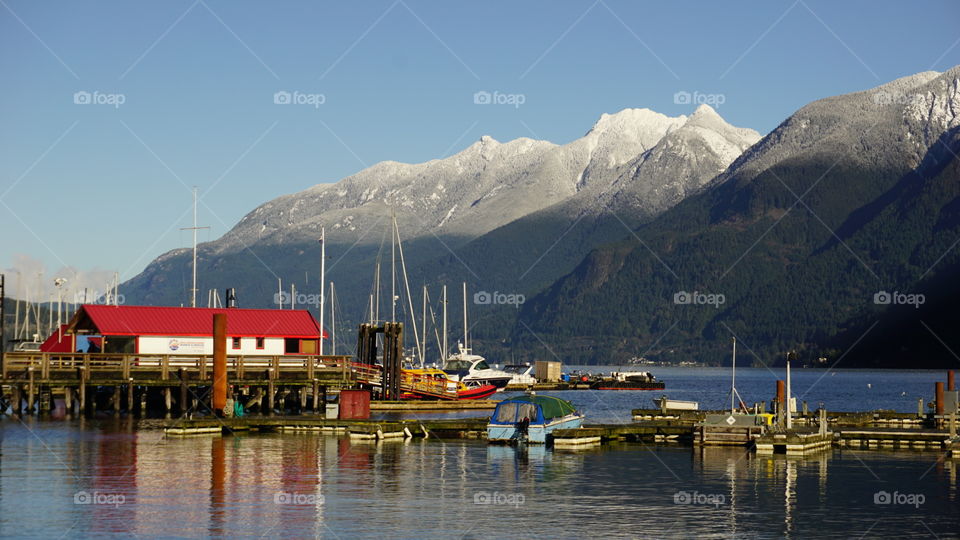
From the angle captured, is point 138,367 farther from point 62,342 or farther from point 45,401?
point 62,342

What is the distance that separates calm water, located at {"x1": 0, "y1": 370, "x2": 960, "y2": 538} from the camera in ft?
132

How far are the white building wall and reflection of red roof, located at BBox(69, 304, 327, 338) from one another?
1.31ft

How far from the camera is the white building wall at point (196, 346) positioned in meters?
→ 91.4

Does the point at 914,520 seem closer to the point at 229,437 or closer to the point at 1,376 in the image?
the point at 229,437

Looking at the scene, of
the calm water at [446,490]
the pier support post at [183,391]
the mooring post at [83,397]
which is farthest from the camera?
the pier support post at [183,391]

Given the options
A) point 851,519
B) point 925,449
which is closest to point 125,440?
point 851,519

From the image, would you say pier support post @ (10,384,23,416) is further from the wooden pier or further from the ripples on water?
the ripples on water

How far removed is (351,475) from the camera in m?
53.2

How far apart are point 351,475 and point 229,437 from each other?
19.1 m

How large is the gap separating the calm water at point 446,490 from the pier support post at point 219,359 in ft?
29.6

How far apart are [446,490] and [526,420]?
67.6 feet
